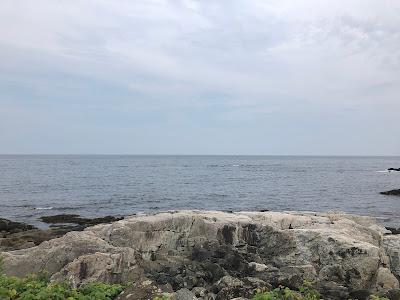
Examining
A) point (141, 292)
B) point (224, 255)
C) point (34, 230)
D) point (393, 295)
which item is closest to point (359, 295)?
point (393, 295)

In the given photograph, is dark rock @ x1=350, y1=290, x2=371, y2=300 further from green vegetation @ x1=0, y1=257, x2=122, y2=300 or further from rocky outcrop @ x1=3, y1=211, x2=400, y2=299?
green vegetation @ x1=0, y1=257, x2=122, y2=300

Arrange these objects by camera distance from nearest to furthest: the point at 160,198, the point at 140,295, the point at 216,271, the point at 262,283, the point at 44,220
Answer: the point at 140,295 → the point at 262,283 → the point at 216,271 → the point at 44,220 → the point at 160,198

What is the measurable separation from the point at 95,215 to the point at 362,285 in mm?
32135

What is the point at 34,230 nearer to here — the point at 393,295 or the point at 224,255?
the point at 224,255

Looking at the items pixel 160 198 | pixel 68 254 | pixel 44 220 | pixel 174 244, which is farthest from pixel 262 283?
pixel 160 198

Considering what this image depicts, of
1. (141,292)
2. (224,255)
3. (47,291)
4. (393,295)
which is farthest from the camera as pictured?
(224,255)

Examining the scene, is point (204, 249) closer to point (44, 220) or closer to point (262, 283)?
point (262, 283)

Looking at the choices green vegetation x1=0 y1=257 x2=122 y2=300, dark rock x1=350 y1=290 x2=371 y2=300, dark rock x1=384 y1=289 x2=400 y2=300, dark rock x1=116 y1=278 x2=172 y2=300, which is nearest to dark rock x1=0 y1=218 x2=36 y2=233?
green vegetation x1=0 y1=257 x2=122 y2=300

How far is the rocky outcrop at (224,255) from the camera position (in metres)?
12.6

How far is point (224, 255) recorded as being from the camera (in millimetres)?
15398

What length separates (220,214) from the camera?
1802 centimetres

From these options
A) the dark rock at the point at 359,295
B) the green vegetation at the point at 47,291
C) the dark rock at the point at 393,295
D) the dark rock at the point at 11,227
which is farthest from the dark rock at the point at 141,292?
the dark rock at the point at 11,227

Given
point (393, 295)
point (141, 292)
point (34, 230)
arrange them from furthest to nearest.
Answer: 1. point (34, 230)
2. point (393, 295)
3. point (141, 292)

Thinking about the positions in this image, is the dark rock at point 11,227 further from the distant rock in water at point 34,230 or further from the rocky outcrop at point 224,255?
the rocky outcrop at point 224,255
